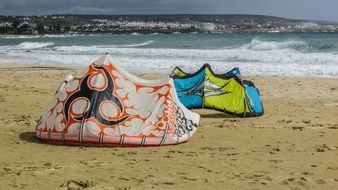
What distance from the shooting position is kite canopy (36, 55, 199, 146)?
645 centimetres

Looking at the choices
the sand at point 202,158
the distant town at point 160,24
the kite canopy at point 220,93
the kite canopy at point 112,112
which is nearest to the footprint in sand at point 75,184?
the sand at point 202,158

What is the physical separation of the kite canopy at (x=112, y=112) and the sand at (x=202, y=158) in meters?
0.16

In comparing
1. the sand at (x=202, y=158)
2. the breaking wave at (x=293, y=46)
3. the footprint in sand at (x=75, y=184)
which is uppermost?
the breaking wave at (x=293, y=46)

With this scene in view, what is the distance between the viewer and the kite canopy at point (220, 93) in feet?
29.8

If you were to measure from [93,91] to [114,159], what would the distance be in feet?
3.77

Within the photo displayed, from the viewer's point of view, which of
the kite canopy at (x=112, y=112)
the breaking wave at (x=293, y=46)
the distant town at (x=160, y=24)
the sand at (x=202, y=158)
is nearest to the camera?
the sand at (x=202, y=158)

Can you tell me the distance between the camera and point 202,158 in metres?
5.96

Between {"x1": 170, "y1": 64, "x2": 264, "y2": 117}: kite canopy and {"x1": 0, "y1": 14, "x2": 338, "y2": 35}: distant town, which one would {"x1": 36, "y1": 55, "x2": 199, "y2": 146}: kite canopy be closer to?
{"x1": 170, "y1": 64, "x2": 264, "y2": 117}: kite canopy

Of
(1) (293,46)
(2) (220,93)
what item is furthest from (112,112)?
(1) (293,46)

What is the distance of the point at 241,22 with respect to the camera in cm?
13862

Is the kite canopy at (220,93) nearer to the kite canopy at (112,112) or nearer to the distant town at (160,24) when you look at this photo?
the kite canopy at (112,112)

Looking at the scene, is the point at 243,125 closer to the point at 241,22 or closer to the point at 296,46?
the point at 296,46

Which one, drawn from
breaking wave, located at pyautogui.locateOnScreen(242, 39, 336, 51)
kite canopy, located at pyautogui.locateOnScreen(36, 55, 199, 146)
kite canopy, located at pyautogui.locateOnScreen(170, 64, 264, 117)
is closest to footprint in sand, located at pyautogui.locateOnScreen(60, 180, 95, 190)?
kite canopy, located at pyautogui.locateOnScreen(36, 55, 199, 146)

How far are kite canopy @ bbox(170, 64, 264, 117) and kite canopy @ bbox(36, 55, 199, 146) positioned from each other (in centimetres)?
224
